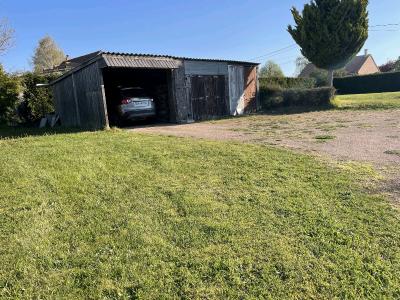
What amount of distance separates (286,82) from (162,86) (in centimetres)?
1211

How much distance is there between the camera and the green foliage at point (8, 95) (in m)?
15.9

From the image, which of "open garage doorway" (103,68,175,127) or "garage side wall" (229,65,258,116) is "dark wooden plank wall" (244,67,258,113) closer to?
"garage side wall" (229,65,258,116)

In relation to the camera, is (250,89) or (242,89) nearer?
(242,89)

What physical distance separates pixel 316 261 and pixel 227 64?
596 inches

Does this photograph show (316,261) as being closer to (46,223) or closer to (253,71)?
(46,223)

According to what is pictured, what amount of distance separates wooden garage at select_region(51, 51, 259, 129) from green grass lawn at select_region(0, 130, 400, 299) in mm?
6677

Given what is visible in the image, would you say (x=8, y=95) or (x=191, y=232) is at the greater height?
(x=8, y=95)

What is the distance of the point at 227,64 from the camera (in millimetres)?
17500

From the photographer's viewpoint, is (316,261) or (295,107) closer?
(316,261)

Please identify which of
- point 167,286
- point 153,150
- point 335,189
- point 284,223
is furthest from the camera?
point 153,150

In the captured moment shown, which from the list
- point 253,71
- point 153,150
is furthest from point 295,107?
point 153,150

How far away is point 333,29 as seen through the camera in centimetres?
2056

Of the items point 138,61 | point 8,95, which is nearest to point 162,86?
point 138,61

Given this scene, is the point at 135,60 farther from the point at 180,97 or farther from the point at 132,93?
the point at 180,97
